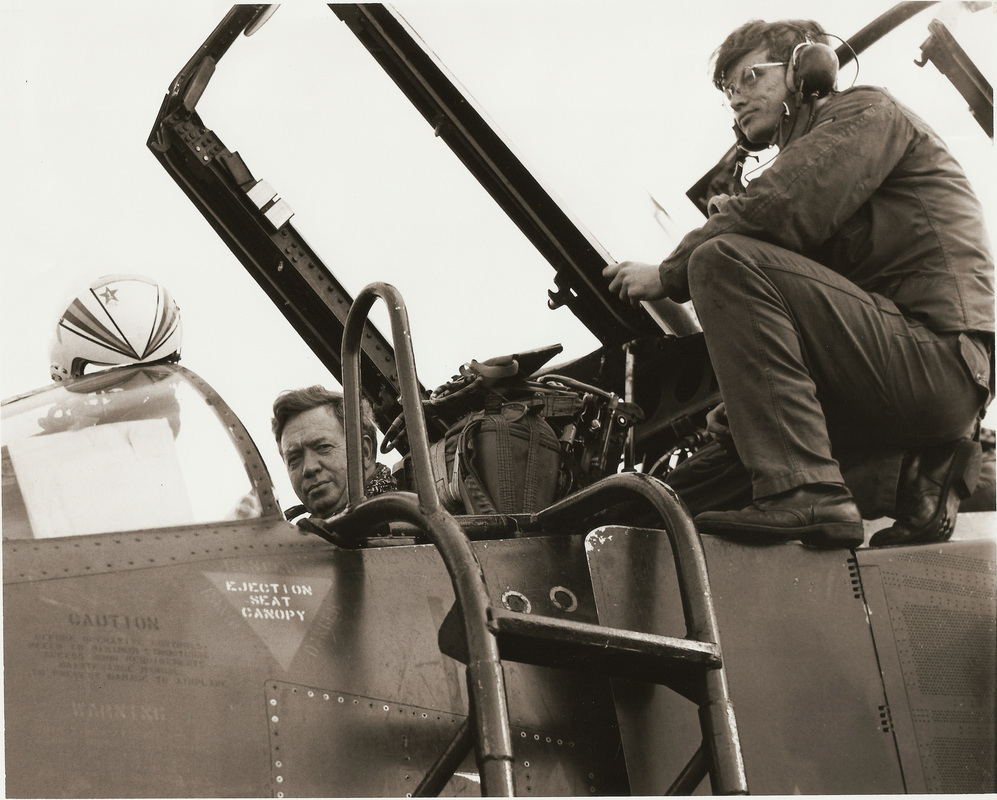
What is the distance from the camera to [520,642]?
2199 millimetres

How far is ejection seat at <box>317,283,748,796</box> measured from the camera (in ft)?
6.73

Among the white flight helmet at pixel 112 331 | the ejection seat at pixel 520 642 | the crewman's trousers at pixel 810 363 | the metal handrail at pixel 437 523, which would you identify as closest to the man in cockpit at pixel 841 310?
the crewman's trousers at pixel 810 363

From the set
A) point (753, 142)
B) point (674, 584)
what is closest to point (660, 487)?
point (674, 584)

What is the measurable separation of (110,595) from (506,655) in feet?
2.74

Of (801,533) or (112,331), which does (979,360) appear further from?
(112,331)

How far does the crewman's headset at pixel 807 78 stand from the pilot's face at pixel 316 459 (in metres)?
2.27

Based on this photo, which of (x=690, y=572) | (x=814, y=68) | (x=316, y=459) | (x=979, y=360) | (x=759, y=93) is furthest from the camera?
(x=316, y=459)

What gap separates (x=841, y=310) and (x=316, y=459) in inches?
96.4

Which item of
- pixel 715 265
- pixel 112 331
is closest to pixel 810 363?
pixel 715 265

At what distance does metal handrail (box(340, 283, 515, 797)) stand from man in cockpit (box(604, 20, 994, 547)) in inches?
33.7

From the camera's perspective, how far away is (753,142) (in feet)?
12.0

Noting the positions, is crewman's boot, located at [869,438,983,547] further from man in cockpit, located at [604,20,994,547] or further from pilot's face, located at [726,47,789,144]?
pilot's face, located at [726,47,789,144]

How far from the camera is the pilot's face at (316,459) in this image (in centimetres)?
482

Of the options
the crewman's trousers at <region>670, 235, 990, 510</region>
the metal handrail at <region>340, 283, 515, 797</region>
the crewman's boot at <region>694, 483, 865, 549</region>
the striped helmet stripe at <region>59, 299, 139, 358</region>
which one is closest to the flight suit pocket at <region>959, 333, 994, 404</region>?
the crewman's trousers at <region>670, 235, 990, 510</region>
